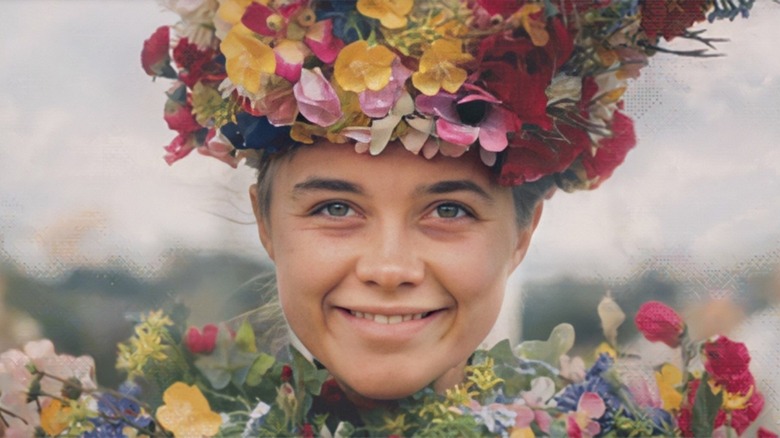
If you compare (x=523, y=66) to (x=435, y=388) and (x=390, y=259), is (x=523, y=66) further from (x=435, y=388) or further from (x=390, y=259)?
(x=435, y=388)

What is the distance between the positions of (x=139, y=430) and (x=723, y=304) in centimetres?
101

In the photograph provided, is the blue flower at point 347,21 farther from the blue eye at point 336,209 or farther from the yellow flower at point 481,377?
the yellow flower at point 481,377

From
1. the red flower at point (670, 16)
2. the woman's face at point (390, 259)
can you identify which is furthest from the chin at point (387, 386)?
the red flower at point (670, 16)

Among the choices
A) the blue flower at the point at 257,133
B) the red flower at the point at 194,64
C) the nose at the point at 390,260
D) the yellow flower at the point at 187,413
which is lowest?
the yellow flower at the point at 187,413

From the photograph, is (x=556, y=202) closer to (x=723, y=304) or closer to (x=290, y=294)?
(x=723, y=304)

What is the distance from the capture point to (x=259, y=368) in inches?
64.3

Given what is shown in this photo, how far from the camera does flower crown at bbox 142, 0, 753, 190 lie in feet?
4.88

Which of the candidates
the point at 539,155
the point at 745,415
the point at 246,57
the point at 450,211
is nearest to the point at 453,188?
the point at 450,211

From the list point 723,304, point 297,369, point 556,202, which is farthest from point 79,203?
point 723,304

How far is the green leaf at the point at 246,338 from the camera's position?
1635mm

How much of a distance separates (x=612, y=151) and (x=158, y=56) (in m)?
0.78

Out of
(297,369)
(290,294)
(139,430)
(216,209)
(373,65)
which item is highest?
(373,65)

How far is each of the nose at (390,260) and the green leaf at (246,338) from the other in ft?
0.77

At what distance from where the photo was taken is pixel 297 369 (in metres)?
1.62
